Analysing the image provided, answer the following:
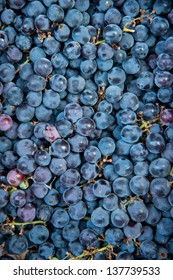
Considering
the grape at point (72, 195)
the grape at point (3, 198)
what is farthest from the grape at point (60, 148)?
the grape at point (3, 198)

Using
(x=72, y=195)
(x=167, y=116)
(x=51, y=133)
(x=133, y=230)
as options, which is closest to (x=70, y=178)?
(x=72, y=195)

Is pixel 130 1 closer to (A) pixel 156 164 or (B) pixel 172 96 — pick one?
(B) pixel 172 96

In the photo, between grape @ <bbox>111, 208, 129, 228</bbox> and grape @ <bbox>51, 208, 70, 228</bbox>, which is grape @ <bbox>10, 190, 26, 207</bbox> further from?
grape @ <bbox>111, 208, 129, 228</bbox>

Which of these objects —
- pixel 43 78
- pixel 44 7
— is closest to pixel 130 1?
pixel 44 7

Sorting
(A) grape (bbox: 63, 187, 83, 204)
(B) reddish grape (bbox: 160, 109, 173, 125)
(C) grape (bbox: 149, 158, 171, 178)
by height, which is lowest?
(A) grape (bbox: 63, 187, 83, 204)

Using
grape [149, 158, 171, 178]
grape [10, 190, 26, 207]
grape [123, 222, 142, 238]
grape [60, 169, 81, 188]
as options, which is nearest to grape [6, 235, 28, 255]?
grape [10, 190, 26, 207]

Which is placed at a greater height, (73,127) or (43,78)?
(43,78)

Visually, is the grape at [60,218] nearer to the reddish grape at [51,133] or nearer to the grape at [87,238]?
the grape at [87,238]
